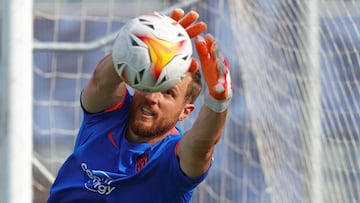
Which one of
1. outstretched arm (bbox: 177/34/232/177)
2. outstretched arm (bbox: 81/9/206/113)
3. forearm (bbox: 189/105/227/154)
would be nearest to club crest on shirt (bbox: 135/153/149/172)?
outstretched arm (bbox: 81/9/206/113)

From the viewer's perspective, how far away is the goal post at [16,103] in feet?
16.5

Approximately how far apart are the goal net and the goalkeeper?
1370 mm

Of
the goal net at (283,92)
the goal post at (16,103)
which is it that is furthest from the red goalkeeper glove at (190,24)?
the goal net at (283,92)

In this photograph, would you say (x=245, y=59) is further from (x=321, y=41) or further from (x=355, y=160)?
(x=355, y=160)

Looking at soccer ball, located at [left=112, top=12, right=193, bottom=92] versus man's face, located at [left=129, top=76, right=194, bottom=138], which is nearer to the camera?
soccer ball, located at [left=112, top=12, right=193, bottom=92]

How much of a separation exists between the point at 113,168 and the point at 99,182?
0.08 m

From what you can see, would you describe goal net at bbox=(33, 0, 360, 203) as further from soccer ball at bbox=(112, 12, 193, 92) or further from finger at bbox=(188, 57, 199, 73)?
soccer ball at bbox=(112, 12, 193, 92)

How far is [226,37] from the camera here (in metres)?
6.89

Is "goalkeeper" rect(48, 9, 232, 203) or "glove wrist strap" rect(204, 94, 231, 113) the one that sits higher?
"glove wrist strap" rect(204, 94, 231, 113)

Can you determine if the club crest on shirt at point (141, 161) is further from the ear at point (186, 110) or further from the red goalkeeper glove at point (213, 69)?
the red goalkeeper glove at point (213, 69)

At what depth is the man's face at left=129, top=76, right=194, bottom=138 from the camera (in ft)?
13.9

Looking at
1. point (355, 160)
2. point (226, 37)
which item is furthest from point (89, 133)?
point (226, 37)

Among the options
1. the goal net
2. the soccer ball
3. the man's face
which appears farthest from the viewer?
the goal net

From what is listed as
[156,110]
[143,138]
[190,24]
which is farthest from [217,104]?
[143,138]
